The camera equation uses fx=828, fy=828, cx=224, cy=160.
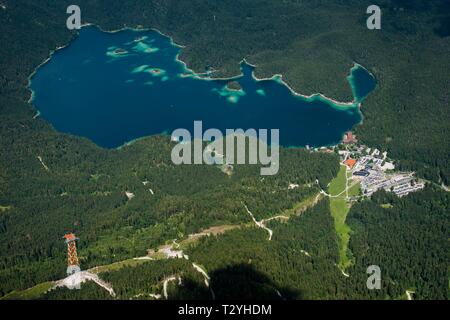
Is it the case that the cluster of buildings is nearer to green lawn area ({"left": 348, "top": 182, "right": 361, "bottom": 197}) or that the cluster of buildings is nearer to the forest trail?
green lawn area ({"left": 348, "top": 182, "right": 361, "bottom": 197})

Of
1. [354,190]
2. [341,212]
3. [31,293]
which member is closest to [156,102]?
[354,190]

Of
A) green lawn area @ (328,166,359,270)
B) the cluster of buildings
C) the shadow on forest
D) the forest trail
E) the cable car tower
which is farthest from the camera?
the cluster of buildings

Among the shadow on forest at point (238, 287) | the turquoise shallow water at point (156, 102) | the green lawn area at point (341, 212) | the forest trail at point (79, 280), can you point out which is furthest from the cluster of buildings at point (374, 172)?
the forest trail at point (79, 280)

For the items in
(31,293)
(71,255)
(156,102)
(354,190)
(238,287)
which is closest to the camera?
→ (238,287)

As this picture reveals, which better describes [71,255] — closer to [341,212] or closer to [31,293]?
[31,293]

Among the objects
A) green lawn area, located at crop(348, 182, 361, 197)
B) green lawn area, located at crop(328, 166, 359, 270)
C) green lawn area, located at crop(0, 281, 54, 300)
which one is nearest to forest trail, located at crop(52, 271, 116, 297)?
green lawn area, located at crop(0, 281, 54, 300)

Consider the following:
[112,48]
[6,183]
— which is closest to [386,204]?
[6,183]

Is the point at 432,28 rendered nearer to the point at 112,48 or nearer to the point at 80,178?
the point at 112,48
